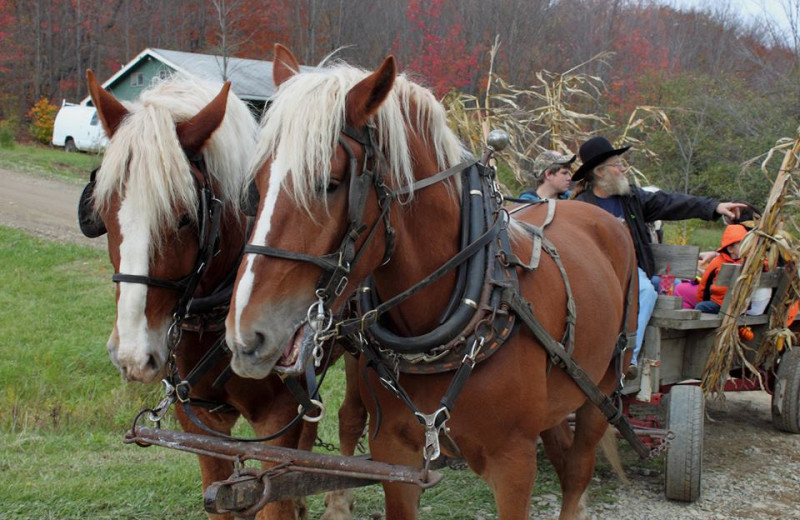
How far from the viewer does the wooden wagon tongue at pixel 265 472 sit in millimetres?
2281

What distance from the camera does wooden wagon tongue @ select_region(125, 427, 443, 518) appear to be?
2.28 metres

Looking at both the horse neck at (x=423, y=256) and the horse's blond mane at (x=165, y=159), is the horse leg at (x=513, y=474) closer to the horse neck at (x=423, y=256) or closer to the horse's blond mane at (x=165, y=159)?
the horse neck at (x=423, y=256)

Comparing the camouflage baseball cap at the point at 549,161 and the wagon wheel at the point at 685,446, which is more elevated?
the camouflage baseball cap at the point at 549,161

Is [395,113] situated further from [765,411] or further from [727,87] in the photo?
[727,87]

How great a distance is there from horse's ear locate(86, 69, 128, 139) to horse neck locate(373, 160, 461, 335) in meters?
1.19

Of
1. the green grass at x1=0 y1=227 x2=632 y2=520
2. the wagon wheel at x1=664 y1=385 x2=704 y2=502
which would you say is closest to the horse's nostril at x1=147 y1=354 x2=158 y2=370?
the green grass at x1=0 y1=227 x2=632 y2=520

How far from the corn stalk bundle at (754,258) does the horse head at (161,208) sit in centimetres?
320

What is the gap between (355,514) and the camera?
13.9 ft

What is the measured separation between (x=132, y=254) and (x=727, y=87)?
1750cm

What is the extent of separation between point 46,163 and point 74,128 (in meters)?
6.11

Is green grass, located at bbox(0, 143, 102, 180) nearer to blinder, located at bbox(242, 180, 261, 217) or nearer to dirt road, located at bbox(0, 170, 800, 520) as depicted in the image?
dirt road, located at bbox(0, 170, 800, 520)

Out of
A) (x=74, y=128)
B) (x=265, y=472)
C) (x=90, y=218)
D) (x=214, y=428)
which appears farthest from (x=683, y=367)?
(x=74, y=128)

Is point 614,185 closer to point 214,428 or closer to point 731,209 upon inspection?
point 731,209

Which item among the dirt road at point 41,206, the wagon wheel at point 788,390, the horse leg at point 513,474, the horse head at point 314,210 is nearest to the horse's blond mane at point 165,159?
the horse head at point 314,210
